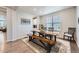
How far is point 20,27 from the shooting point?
2049mm

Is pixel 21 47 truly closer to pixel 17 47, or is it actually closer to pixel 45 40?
pixel 17 47

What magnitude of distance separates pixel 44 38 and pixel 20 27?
0.67 metres

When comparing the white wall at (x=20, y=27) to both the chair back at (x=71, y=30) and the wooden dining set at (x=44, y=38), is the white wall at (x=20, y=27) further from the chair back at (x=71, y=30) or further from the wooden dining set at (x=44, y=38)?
the chair back at (x=71, y=30)

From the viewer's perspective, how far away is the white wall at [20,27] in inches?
79.7

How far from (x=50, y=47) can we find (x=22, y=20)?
972 mm

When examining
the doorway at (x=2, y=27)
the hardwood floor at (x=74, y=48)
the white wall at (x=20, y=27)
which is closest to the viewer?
the hardwood floor at (x=74, y=48)

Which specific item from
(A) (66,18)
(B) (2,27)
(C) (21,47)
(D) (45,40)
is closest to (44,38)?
(D) (45,40)

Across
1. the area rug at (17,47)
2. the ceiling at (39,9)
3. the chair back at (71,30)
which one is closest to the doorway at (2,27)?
the area rug at (17,47)

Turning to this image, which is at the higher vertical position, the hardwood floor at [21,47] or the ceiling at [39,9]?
the ceiling at [39,9]

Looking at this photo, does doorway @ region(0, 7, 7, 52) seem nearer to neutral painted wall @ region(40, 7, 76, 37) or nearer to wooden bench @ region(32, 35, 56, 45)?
wooden bench @ region(32, 35, 56, 45)

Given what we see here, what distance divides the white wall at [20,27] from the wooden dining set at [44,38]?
167 mm

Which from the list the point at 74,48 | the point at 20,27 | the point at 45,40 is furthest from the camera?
the point at 20,27
